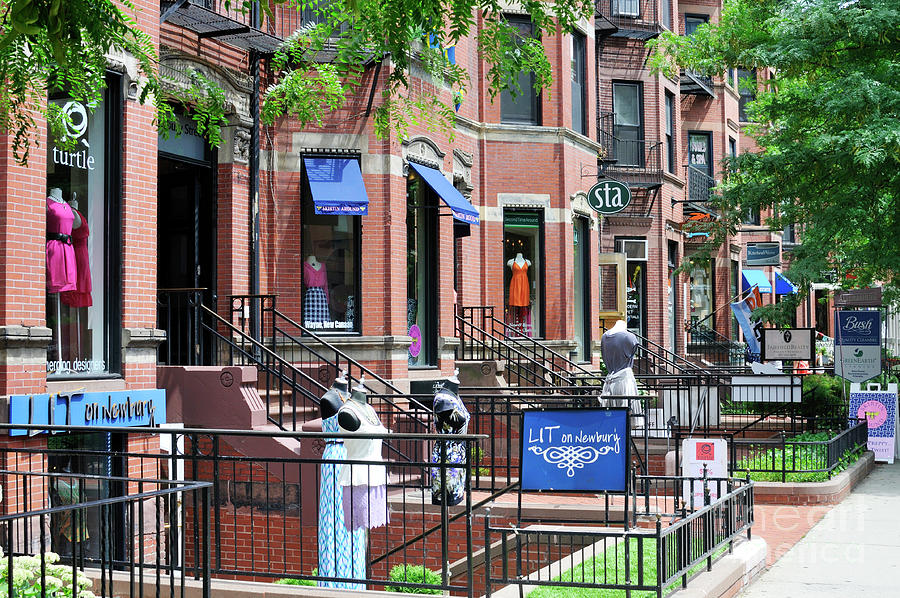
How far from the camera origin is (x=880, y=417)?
18.4 metres

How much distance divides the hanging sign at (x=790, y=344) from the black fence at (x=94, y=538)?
42.0 ft

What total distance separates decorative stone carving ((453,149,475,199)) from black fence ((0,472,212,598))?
950 centimetres

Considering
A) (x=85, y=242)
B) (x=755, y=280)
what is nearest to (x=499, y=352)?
(x=85, y=242)

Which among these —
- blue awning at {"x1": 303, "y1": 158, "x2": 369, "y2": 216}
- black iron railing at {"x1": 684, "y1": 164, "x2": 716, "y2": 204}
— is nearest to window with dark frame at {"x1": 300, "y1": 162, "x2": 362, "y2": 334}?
blue awning at {"x1": 303, "y1": 158, "x2": 369, "y2": 216}

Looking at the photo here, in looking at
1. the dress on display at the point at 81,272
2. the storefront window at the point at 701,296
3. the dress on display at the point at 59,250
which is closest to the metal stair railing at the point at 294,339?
the dress on display at the point at 81,272

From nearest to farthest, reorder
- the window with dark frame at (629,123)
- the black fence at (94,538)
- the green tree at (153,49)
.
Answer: the black fence at (94,538), the green tree at (153,49), the window with dark frame at (629,123)

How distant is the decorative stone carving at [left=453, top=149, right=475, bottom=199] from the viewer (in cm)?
2011

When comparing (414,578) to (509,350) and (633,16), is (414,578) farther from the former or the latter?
(633,16)

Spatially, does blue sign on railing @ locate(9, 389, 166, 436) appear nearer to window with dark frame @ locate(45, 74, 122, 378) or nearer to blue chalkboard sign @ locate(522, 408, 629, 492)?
window with dark frame @ locate(45, 74, 122, 378)

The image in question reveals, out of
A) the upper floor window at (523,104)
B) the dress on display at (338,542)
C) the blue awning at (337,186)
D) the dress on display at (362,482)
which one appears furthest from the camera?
the upper floor window at (523,104)

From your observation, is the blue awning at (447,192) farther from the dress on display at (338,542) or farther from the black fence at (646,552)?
the dress on display at (338,542)

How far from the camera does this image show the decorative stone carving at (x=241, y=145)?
1503cm

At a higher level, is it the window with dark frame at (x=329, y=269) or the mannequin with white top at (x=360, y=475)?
the window with dark frame at (x=329, y=269)

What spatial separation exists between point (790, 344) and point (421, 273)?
7.95 meters
